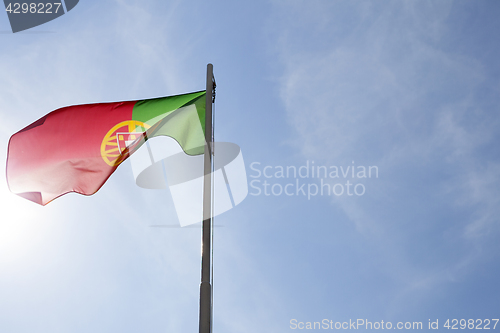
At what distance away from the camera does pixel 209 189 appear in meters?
9.60

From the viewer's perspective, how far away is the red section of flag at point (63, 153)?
12594 mm

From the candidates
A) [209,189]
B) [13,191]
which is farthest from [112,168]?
[209,189]

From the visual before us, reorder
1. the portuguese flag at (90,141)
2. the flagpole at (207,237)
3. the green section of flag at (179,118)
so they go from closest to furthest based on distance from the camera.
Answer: the flagpole at (207,237) < the green section of flag at (179,118) < the portuguese flag at (90,141)

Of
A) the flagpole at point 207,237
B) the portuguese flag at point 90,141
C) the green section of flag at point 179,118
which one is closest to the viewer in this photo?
the flagpole at point 207,237

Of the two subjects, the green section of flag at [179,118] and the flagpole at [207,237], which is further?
the green section of flag at [179,118]

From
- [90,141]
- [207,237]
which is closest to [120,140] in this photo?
[90,141]

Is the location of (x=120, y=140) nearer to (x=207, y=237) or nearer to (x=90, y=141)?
(x=90, y=141)

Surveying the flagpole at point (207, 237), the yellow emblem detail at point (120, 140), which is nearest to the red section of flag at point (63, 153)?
the yellow emblem detail at point (120, 140)

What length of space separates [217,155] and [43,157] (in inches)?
192

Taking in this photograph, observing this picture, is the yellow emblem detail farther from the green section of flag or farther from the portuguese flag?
the green section of flag

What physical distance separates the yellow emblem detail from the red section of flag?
12 cm

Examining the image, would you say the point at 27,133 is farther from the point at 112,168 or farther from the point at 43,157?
the point at 112,168

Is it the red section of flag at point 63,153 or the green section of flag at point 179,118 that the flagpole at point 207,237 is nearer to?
the green section of flag at point 179,118

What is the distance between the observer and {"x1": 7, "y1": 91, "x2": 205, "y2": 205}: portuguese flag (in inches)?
495
